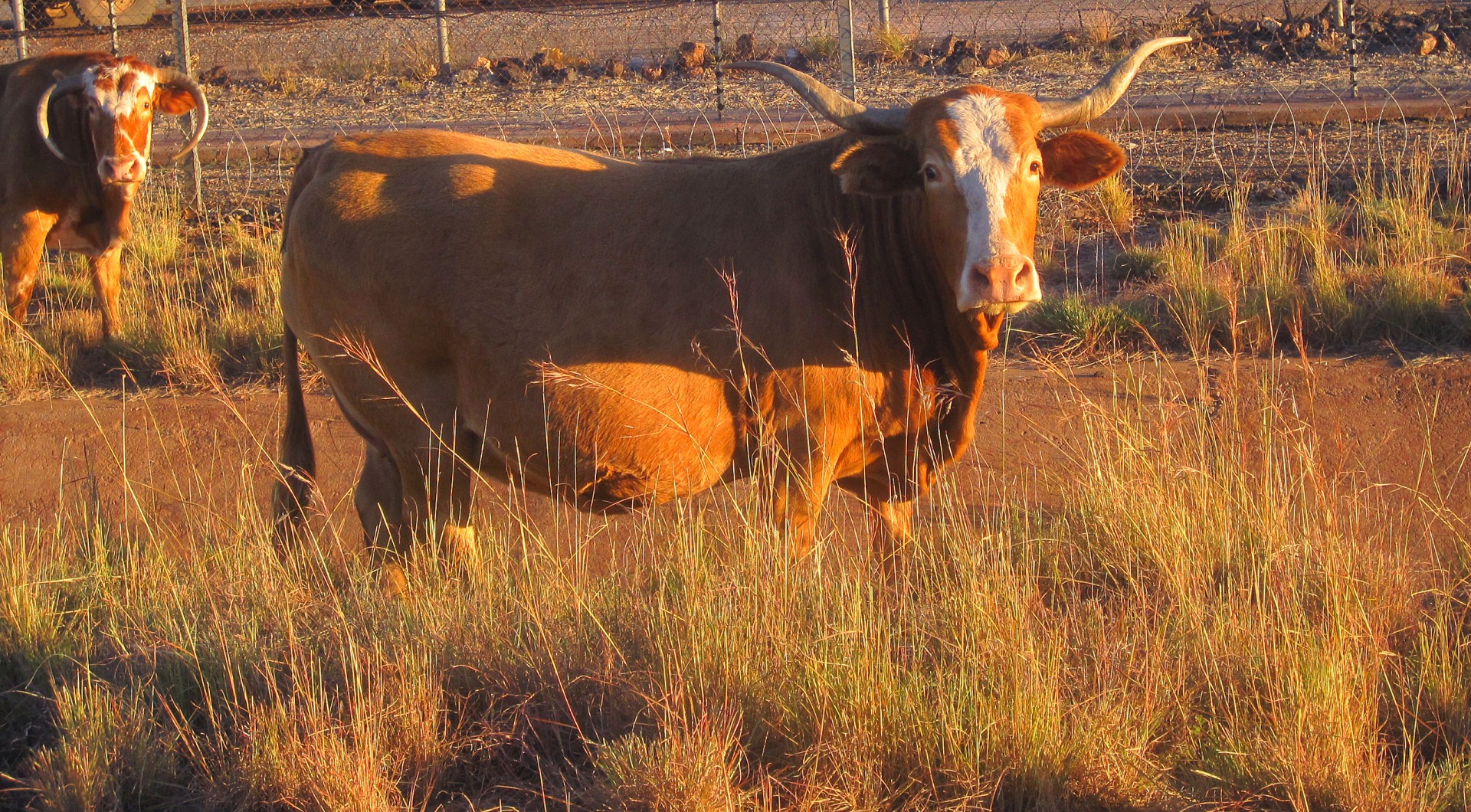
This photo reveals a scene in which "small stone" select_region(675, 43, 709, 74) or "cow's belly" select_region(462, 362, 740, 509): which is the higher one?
"small stone" select_region(675, 43, 709, 74)

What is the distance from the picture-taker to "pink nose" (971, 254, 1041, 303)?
4191mm

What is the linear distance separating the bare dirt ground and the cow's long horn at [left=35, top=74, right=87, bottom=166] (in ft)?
8.17

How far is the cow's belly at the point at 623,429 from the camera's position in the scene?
500 cm

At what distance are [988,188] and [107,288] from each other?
23.7 ft

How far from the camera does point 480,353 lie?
5195mm

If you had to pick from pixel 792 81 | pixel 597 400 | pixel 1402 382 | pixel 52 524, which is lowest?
pixel 52 524

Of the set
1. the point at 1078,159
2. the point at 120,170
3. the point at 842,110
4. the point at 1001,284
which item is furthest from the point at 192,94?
the point at 1001,284

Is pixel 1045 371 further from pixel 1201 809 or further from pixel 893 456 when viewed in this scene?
pixel 1201 809

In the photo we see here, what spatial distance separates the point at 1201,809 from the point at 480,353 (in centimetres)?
311

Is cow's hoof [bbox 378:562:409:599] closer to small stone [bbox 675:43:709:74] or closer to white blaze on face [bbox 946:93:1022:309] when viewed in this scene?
white blaze on face [bbox 946:93:1022:309]

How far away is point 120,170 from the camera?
30.7ft

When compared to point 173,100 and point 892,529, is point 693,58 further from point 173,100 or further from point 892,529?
point 892,529

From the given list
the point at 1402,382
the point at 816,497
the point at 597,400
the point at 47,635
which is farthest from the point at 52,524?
the point at 1402,382

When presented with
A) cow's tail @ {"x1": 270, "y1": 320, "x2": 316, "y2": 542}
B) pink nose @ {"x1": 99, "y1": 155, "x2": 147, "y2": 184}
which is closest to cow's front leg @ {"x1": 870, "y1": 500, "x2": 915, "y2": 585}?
cow's tail @ {"x1": 270, "y1": 320, "x2": 316, "y2": 542}
